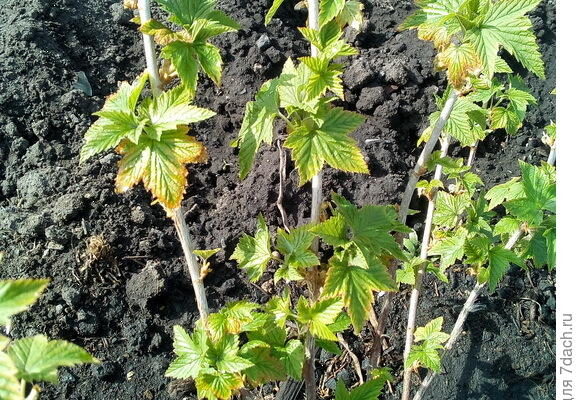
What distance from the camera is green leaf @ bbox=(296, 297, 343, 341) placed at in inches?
70.1

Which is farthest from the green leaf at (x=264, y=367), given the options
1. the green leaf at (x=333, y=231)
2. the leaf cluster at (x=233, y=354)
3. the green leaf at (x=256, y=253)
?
the green leaf at (x=333, y=231)

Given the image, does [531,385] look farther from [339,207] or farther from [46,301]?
[46,301]

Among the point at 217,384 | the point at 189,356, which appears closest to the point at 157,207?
Answer: the point at 189,356

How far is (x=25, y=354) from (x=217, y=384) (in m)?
0.69

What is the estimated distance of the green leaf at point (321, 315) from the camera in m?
1.78

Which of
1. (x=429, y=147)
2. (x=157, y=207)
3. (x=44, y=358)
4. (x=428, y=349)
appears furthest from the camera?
(x=157, y=207)

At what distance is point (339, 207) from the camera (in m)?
1.84

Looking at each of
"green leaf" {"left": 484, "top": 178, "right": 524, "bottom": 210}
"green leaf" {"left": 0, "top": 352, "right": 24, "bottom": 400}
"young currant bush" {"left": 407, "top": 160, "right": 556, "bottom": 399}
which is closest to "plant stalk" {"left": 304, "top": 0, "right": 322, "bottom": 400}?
"young currant bush" {"left": 407, "top": 160, "right": 556, "bottom": 399}

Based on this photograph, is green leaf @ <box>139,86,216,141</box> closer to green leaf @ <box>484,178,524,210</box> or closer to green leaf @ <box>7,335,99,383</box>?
green leaf @ <box>7,335,99,383</box>

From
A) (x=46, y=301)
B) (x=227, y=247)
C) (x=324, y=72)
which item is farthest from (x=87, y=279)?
(x=324, y=72)

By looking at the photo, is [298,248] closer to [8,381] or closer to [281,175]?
[8,381]

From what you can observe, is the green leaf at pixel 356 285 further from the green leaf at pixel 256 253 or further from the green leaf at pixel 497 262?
the green leaf at pixel 497 262

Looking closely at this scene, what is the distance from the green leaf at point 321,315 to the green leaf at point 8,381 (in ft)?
2.94

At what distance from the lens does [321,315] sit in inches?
70.9
